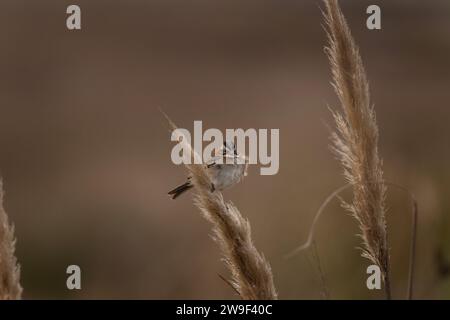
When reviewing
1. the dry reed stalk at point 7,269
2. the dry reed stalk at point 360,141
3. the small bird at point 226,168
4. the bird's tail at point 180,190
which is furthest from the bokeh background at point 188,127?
the dry reed stalk at point 7,269

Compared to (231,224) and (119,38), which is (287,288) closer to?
(231,224)

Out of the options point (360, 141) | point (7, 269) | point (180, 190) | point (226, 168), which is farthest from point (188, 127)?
point (7, 269)

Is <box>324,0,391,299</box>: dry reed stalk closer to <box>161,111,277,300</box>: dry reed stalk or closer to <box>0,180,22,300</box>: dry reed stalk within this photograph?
<box>161,111,277,300</box>: dry reed stalk

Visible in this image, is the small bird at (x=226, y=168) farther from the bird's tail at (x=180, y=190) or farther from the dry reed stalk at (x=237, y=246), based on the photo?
the dry reed stalk at (x=237, y=246)

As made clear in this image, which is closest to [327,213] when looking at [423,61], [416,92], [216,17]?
[416,92]

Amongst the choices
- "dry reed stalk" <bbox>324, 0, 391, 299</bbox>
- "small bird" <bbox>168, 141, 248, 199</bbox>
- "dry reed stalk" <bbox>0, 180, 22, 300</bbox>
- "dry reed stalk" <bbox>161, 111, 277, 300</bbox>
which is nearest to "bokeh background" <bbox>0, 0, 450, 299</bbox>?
"small bird" <bbox>168, 141, 248, 199</bbox>

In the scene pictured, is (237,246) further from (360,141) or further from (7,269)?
(7,269)
